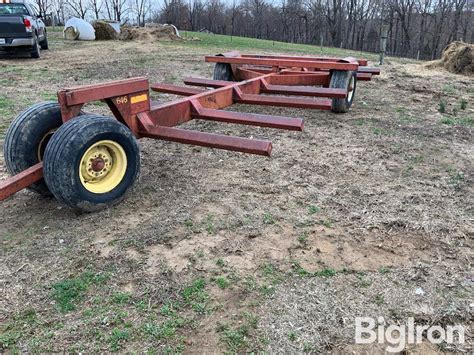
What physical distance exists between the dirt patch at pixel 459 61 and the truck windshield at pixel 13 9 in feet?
40.1

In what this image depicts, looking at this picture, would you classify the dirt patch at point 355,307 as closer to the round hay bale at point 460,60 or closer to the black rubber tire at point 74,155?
the black rubber tire at point 74,155

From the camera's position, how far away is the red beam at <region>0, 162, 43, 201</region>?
2.95 m

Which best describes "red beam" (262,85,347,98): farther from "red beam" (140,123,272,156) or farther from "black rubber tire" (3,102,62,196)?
"black rubber tire" (3,102,62,196)

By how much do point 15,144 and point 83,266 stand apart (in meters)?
1.28

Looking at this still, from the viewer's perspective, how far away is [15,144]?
3.35m

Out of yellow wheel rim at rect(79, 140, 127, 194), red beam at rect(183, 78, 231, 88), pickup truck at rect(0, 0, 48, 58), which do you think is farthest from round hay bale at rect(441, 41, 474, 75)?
pickup truck at rect(0, 0, 48, 58)

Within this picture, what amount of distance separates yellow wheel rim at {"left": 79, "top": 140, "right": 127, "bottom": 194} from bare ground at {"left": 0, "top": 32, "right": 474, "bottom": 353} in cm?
22

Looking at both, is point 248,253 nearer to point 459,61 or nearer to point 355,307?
point 355,307

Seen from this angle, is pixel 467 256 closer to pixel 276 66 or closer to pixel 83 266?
pixel 83 266

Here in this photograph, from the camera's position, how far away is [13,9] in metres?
12.7

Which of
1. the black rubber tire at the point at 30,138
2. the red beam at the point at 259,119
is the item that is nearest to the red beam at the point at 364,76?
the red beam at the point at 259,119

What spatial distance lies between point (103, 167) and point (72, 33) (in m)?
20.6

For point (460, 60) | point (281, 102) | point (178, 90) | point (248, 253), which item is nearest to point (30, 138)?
point (248, 253)

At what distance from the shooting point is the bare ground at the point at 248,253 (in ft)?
7.36
